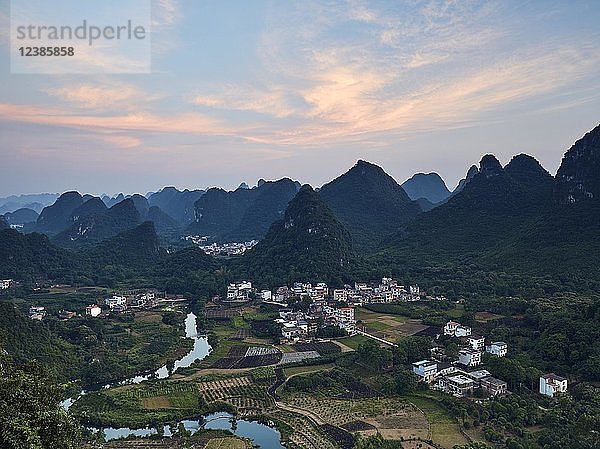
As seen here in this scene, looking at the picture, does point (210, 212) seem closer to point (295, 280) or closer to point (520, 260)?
point (295, 280)

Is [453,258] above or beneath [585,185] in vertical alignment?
beneath

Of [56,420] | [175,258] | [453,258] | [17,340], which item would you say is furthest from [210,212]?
[56,420]

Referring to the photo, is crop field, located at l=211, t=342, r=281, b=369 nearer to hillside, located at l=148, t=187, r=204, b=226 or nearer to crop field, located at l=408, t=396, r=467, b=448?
crop field, located at l=408, t=396, r=467, b=448

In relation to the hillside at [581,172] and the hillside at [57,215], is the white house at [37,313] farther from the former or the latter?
the hillside at [57,215]

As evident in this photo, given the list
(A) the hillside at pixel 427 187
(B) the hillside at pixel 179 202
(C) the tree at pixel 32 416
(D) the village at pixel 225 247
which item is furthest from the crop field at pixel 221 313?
(A) the hillside at pixel 427 187

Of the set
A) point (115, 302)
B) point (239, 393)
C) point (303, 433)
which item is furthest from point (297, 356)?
point (115, 302)

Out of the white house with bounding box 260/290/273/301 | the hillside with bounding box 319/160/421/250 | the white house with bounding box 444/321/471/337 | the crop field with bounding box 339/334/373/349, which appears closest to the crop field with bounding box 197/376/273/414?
the crop field with bounding box 339/334/373/349

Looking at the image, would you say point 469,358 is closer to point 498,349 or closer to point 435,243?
point 498,349
